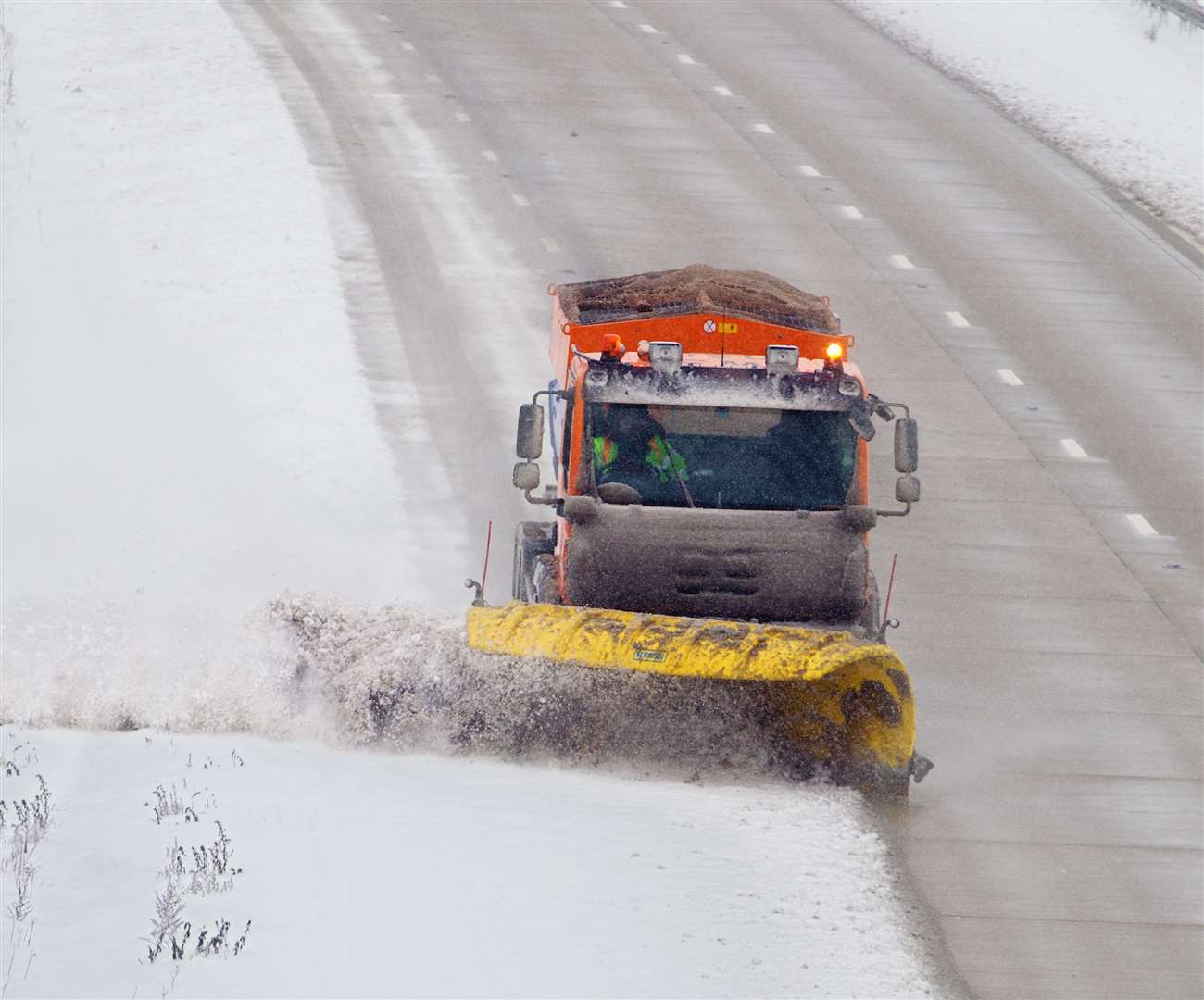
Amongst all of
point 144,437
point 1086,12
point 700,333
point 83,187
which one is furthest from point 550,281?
point 1086,12

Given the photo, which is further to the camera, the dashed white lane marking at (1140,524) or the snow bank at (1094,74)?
the snow bank at (1094,74)

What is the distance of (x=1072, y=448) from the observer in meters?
18.9

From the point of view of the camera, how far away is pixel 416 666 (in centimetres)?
1146

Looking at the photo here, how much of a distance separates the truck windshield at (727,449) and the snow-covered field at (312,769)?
1.44 metres

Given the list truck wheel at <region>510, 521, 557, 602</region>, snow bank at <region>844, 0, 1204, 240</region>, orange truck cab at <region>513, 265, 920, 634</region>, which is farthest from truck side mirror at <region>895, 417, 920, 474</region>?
snow bank at <region>844, 0, 1204, 240</region>

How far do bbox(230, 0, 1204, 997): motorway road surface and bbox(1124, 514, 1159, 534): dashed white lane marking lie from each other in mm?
35

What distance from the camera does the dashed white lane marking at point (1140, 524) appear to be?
1717 centimetres

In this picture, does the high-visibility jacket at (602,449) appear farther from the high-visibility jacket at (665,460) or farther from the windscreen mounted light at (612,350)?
the windscreen mounted light at (612,350)

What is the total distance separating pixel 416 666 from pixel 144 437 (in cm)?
808

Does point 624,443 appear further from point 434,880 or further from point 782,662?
point 434,880

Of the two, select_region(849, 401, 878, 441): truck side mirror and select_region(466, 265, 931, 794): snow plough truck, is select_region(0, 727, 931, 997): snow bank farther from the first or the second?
select_region(849, 401, 878, 441): truck side mirror

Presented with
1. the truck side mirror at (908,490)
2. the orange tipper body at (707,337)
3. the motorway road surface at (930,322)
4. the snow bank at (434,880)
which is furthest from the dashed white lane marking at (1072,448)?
the snow bank at (434,880)

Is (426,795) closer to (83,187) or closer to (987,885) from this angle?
(987,885)

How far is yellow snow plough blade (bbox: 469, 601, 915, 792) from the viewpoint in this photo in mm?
10742
